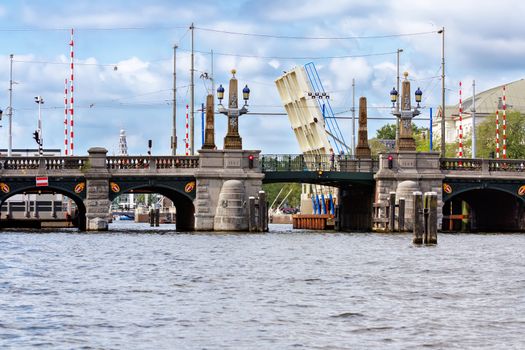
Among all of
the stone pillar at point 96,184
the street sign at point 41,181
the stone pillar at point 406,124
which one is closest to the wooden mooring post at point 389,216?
the stone pillar at point 406,124

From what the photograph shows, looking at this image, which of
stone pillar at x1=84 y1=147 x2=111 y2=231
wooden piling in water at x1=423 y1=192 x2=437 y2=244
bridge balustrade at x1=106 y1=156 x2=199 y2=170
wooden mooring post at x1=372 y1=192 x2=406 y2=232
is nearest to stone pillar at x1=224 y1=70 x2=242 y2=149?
bridge balustrade at x1=106 y1=156 x2=199 y2=170

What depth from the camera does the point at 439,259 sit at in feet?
138

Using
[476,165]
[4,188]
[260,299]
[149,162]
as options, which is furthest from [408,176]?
[260,299]

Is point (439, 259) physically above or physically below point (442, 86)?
below

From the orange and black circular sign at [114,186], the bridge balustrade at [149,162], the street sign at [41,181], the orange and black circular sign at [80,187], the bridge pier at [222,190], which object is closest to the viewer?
the street sign at [41,181]

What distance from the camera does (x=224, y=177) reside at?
218 ft

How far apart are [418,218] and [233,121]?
66.2 ft

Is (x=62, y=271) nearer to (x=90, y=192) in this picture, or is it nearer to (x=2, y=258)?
(x=2, y=258)

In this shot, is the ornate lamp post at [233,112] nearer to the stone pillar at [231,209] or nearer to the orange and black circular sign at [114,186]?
the stone pillar at [231,209]

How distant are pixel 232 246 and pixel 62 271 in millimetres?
15022

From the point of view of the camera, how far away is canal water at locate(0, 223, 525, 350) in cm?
2272

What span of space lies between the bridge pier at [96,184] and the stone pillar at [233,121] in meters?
6.76

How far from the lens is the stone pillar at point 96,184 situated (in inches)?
2562

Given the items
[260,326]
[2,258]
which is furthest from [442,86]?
[260,326]
